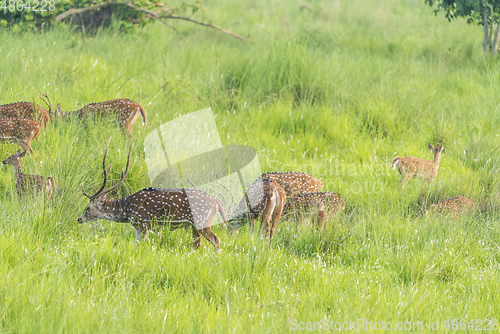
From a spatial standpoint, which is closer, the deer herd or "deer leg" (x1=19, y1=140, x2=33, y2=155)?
the deer herd

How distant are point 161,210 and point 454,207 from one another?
10.2ft

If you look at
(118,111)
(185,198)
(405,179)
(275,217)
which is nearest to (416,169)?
(405,179)

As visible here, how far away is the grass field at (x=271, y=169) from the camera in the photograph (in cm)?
349

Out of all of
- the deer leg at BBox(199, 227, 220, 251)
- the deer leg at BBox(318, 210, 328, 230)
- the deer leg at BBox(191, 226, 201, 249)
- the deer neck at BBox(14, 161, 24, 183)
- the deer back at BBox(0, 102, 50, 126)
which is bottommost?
the deer leg at BBox(318, 210, 328, 230)

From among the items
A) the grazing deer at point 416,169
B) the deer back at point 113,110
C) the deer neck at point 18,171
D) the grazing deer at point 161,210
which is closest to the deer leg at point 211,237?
the grazing deer at point 161,210

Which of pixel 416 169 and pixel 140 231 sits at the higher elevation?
pixel 416 169

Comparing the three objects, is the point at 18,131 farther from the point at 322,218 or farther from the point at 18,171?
the point at 322,218

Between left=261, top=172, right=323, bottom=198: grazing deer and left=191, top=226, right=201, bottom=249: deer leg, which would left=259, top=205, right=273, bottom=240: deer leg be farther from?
left=261, top=172, right=323, bottom=198: grazing deer

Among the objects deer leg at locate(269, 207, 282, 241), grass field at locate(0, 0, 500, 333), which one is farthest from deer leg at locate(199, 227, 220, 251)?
deer leg at locate(269, 207, 282, 241)

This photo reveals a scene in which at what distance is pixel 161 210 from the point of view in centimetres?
424

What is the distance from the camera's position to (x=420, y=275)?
4.29 meters

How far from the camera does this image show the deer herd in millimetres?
4211

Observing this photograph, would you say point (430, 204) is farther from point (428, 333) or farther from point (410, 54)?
point (410, 54)

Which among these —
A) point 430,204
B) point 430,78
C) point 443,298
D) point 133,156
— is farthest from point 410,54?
point 443,298
